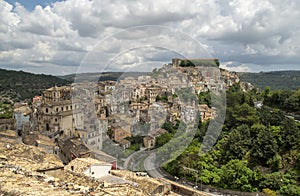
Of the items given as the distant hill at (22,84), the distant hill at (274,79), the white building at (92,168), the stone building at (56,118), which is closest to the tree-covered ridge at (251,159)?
the white building at (92,168)

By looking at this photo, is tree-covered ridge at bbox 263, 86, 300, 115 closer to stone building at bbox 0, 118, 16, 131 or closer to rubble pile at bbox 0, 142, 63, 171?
rubble pile at bbox 0, 142, 63, 171

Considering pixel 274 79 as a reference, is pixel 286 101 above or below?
below

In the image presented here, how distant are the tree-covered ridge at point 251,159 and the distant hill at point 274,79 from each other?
133ft

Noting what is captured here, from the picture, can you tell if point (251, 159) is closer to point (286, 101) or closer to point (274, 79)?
point (286, 101)

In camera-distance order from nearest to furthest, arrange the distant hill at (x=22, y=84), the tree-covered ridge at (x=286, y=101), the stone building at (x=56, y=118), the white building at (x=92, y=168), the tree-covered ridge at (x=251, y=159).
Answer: the white building at (x=92, y=168), the tree-covered ridge at (x=251, y=159), the stone building at (x=56, y=118), the tree-covered ridge at (x=286, y=101), the distant hill at (x=22, y=84)

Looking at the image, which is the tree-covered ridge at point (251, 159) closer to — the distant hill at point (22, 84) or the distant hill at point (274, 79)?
the distant hill at point (22, 84)

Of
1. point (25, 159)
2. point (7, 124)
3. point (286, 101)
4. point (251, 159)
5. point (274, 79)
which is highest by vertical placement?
point (274, 79)

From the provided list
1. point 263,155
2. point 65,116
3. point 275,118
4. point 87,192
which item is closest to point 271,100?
point 275,118

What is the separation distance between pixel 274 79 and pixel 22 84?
5394cm

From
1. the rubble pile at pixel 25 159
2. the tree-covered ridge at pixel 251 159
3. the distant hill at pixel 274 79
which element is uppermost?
the distant hill at pixel 274 79

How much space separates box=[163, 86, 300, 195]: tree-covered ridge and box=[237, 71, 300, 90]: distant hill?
40.5 m

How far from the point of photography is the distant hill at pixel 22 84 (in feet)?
142

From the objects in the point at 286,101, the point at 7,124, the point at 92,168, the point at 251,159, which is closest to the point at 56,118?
the point at 7,124

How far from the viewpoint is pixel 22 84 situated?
1946 inches
